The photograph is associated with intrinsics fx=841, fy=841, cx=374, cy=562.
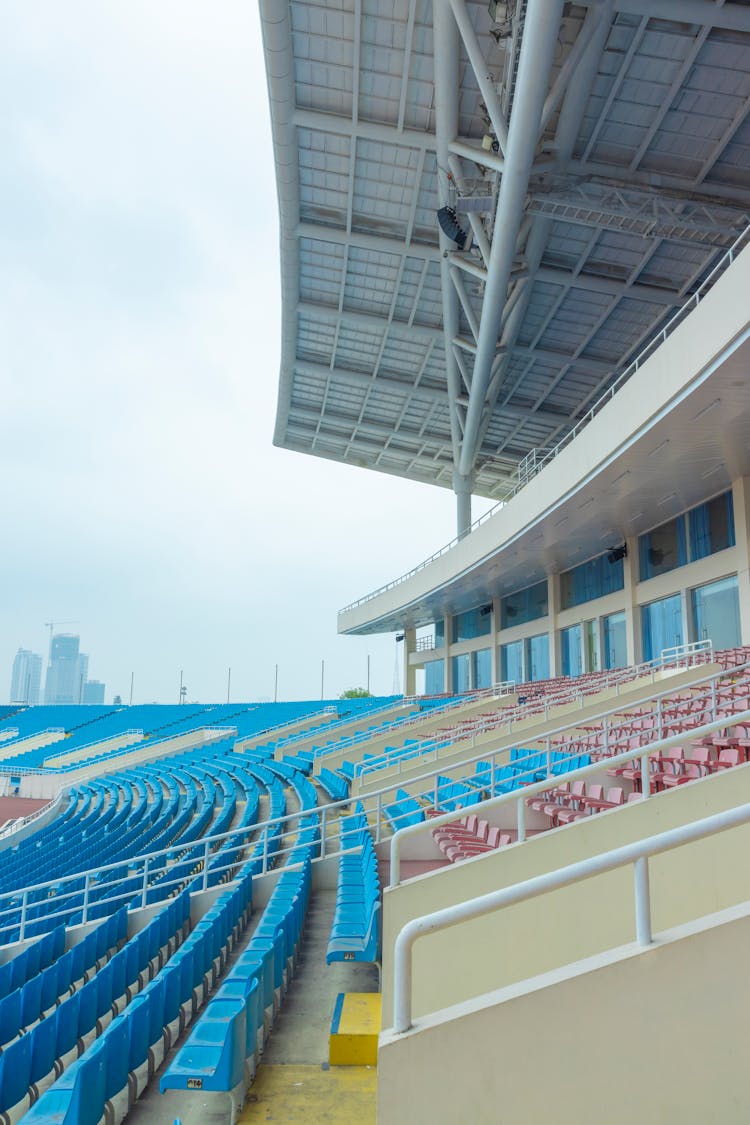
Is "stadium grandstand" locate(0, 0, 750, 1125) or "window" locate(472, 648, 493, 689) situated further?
"window" locate(472, 648, 493, 689)

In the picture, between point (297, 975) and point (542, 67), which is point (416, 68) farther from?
point (297, 975)

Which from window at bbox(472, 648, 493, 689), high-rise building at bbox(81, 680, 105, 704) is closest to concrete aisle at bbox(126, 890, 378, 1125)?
window at bbox(472, 648, 493, 689)

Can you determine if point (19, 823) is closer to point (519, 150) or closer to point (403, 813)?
point (403, 813)

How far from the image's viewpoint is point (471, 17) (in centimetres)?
1508

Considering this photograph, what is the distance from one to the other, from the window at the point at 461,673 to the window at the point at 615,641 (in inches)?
518

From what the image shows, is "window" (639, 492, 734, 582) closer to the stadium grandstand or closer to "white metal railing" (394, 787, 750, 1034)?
the stadium grandstand

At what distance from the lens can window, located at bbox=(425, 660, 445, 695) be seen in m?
40.4

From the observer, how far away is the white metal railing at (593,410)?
1247 centimetres

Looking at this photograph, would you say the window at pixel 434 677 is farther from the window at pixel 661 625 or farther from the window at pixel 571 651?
the window at pixel 661 625

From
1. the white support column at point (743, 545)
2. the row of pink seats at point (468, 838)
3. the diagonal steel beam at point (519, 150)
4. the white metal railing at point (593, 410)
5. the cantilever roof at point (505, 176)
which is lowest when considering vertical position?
the row of pink seats at point (468, 838)

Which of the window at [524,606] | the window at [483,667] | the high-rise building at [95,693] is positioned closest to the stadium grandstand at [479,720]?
the window at [524,606]

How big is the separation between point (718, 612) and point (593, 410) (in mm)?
5204

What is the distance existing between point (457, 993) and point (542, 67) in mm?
12659

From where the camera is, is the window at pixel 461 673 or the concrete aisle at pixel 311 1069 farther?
the window at pixel 461 673
